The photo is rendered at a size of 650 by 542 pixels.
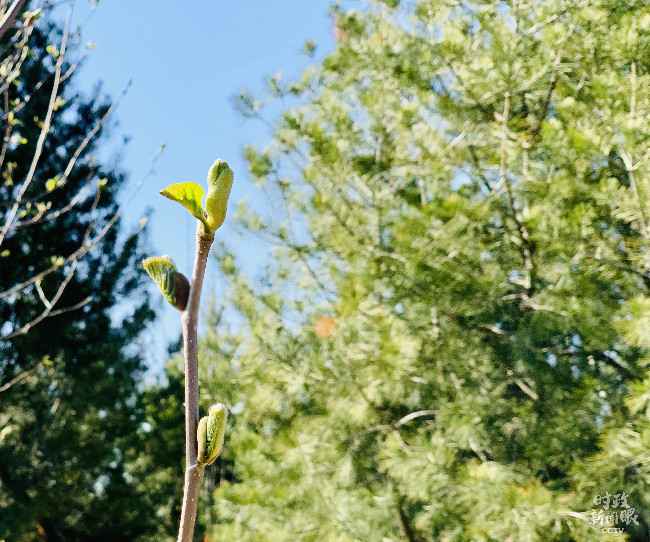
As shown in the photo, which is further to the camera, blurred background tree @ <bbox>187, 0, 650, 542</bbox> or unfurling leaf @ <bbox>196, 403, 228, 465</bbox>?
blurred background tree @ <bbox>187, 0, 650, 542</bbox>

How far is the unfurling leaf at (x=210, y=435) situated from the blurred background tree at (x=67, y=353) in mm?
4660

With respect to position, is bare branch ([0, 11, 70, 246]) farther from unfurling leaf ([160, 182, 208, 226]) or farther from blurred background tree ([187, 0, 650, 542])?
unfurling leaf ([160, 182, 208, 226])

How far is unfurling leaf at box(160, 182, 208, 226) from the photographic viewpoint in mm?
301

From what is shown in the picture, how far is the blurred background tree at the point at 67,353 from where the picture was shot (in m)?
5.12

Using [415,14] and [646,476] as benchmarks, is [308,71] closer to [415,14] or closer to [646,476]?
[415,14]

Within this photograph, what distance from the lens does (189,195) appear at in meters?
0.31

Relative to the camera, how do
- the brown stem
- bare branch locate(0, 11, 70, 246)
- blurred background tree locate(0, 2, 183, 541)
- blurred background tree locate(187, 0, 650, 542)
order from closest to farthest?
the brown stem → bare branch locate(0, 11, 70, 246) → blurred background tree locate(187, 0, 650, 542) → blurred background tree locate(0, 2, 183, 541)

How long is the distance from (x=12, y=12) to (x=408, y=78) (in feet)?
5.66

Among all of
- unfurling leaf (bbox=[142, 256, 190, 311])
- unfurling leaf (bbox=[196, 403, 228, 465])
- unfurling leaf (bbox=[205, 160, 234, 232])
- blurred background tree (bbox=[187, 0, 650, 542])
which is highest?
blurred background tree (bbox=[187, 0, 650, 542])

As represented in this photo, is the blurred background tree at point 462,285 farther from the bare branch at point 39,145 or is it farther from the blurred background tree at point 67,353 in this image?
the blurred background tree at point 67,353

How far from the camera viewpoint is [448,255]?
2045 mm

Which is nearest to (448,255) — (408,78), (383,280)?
(383,280)

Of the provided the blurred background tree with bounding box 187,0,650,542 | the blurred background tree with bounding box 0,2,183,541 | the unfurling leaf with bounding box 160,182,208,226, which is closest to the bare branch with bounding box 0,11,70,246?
the blurred background tree with bounding box 187,0,650,542

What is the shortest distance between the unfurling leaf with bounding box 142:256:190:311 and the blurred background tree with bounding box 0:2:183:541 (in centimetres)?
465
